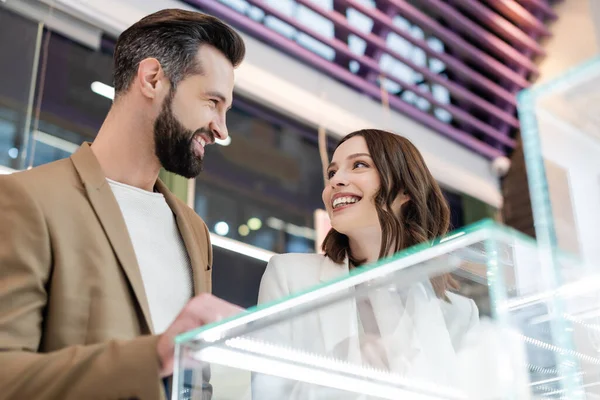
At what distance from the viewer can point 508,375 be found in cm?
60

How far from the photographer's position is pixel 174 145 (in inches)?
51.2

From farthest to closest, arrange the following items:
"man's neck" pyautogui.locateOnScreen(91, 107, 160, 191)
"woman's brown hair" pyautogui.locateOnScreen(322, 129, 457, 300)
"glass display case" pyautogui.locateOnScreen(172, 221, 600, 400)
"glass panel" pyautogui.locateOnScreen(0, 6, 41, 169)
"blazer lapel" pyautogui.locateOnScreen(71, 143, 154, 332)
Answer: "glass panel" pyautogui.locateOnScreen(0, 6, 41, 169) < "woman's brown hair" pyautogui.locateOnScreen(322, 129, 457, 300) < "man's neck" pyautogui.locateOnScreen(91, 107, 160, 191) < "blazer lapel" pyautogui.locateOnScreen(71, 143, 154, 332) < "glass display case" pyautogui.locateOnScreen(172, 221, 600, 400)

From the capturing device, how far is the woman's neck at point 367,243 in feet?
4.63

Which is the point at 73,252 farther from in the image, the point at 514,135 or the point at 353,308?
the point at 514,135

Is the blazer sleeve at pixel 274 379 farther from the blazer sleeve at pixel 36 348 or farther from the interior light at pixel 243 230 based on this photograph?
the interior light at pixel 243 230

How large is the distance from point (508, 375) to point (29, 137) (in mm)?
2118

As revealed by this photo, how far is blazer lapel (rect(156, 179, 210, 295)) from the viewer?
1.23m

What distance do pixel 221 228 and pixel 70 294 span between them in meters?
2.08

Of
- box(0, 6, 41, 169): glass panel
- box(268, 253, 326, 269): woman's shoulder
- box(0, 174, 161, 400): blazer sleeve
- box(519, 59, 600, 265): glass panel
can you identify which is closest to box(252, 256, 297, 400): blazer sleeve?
box(0, 174, 161, 400): blazer sleeve

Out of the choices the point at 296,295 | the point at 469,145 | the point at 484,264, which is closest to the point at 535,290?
the point at 484,264

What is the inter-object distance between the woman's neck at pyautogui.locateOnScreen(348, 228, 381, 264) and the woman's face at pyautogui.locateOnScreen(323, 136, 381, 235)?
0.01m

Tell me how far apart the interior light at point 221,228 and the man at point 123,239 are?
65.3 inches

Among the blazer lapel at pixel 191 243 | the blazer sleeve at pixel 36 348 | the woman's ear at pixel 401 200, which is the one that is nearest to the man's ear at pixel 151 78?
the blazer lapel at pixel 191 243

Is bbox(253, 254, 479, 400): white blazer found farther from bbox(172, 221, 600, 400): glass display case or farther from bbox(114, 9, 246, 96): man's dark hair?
bbox(114, 9, 246, 96): man's dark hair
